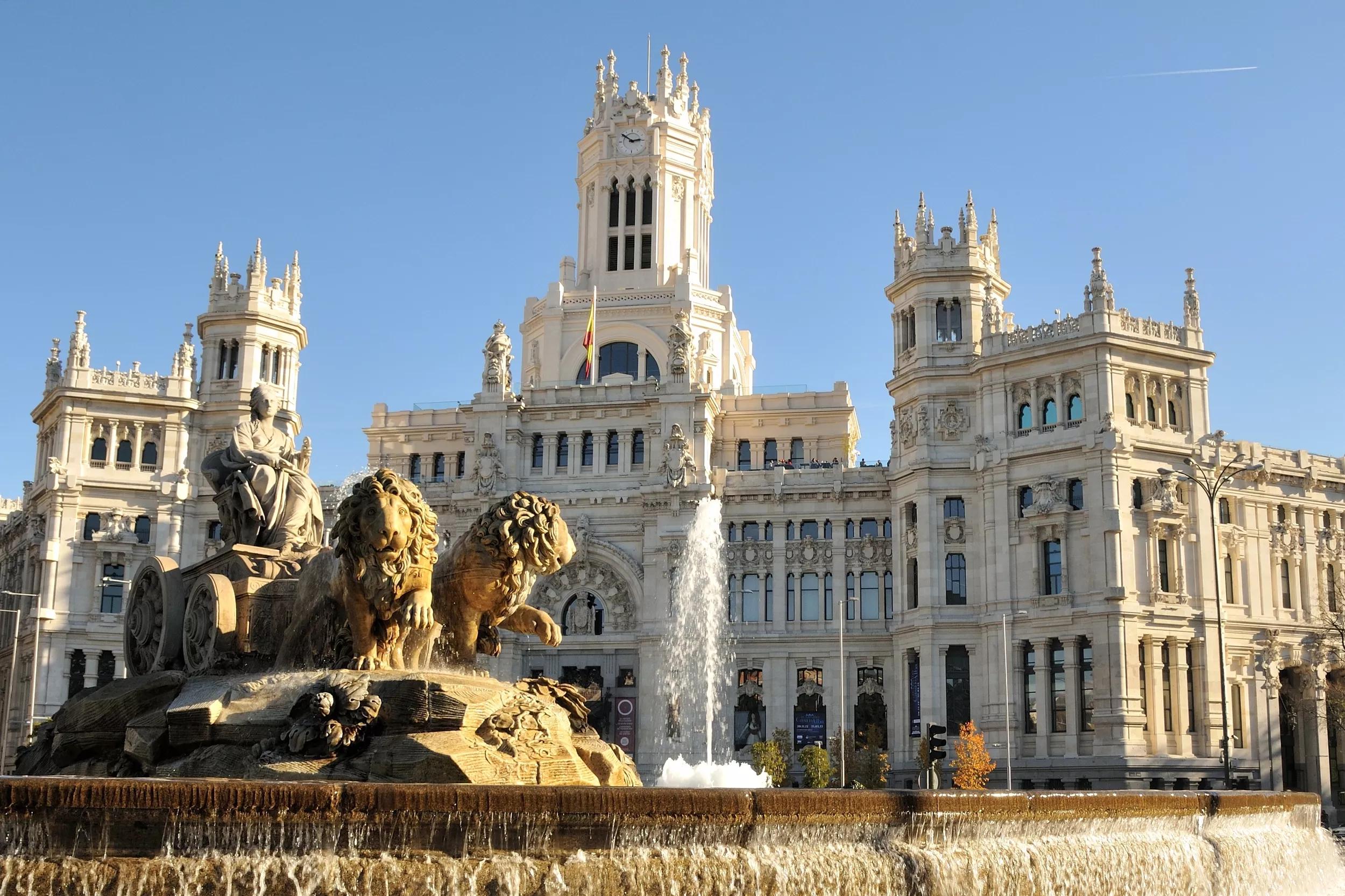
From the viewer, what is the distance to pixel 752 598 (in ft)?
250

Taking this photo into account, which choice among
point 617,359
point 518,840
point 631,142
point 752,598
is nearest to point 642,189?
point 631,142

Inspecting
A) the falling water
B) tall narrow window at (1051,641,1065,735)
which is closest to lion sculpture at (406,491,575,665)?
tall narrow window at (1051,641,1065,735)

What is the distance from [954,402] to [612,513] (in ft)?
60.8

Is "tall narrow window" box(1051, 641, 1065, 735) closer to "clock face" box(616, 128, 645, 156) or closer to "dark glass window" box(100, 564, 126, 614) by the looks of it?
"clock face" box(616, 128, 645, 156)

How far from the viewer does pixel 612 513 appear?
77812 mm

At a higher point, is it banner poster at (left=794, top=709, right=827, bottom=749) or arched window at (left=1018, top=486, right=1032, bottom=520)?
arched window at (left=1018, top=486, right=1032, bottom=520)

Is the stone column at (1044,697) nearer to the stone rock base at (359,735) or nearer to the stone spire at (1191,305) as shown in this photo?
the stone spire at (1191,305)

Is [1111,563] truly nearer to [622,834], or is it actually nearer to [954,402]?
[954,402]

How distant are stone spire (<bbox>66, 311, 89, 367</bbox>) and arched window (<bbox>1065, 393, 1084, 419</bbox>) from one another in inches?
2025

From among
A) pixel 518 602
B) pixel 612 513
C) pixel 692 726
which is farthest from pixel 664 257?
pixel 518 602

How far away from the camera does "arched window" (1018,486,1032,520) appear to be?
6862 centimetres

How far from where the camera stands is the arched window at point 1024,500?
225 feet

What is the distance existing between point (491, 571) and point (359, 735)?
9.67 feet

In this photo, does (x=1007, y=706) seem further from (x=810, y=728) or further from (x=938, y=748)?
(x=810, y=728)
